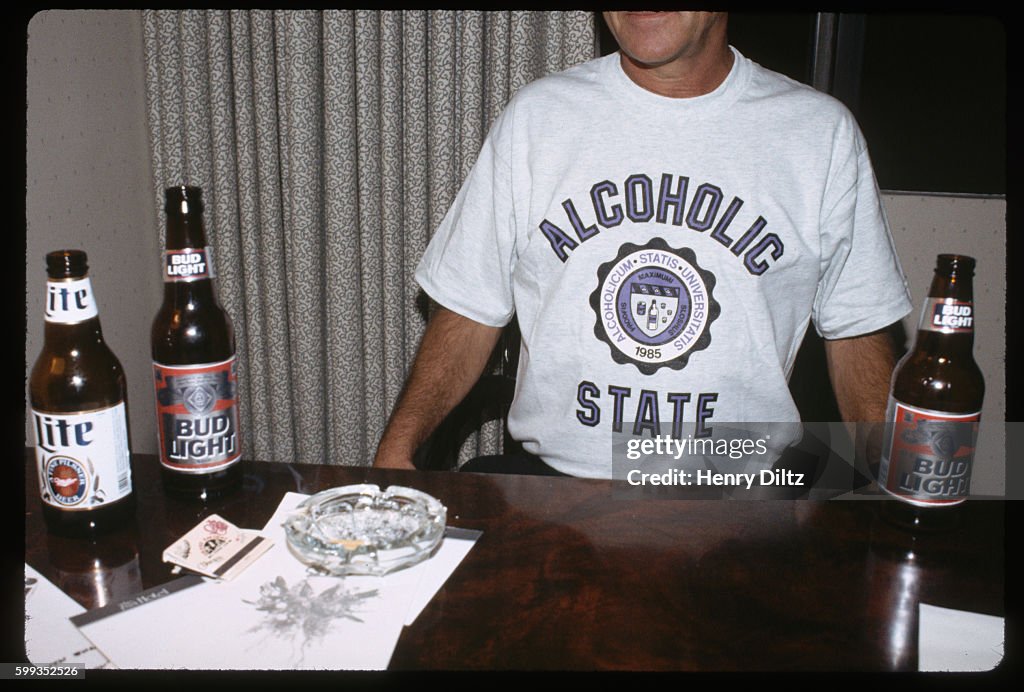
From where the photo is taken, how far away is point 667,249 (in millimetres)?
1219

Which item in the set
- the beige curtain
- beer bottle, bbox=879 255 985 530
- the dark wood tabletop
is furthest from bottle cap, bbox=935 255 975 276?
the beige curtain

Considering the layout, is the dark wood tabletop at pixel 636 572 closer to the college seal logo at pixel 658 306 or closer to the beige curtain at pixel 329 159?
the college seal logo at pixel 658 306

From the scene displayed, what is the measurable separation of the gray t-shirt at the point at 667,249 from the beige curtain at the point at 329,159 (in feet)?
1.54

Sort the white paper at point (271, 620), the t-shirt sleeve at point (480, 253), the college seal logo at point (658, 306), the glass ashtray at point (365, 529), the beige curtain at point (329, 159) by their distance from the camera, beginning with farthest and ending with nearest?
the beige curtain at point (329, 159)
the t-shirt sleeve at point (480, 253)
the college seal logo at point (658, 306)
the glass ashtray at point (365, 529)
the white paper at point (271, 620)

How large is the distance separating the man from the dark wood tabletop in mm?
321

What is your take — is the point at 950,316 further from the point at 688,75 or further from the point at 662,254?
the point at 688,75

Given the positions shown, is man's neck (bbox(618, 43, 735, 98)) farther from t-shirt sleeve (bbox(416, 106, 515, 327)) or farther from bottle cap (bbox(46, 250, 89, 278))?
bottle cap (bbox(46, 250, 89, 278))

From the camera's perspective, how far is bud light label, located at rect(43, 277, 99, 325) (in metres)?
0.78

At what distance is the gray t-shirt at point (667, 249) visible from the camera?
1.23 meters

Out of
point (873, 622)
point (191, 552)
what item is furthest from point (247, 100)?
point (873, 622)

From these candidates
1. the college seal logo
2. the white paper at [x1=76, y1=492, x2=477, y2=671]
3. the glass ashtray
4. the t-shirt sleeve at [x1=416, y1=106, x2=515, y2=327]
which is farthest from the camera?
the t-shirt sleeve at [x1=416, y1=106, x2=515, y2=327]

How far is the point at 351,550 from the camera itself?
76 centimetres

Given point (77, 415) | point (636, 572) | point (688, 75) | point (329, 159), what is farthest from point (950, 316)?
point (329, 159)

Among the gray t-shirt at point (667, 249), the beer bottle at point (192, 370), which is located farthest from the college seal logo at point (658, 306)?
the beer bottle at point (192, 370)
